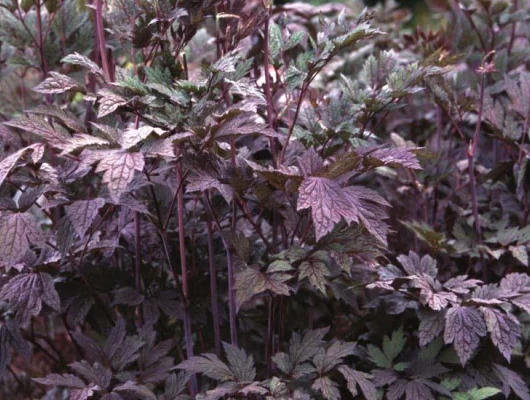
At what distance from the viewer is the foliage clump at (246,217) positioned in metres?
1.17

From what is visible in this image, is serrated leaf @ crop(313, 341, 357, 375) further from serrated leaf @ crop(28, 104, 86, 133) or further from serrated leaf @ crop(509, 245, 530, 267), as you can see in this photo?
serrated leaf @ crop(28, 104, 86, 133)

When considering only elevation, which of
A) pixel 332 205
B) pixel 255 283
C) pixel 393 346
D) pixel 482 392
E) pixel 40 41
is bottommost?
pixel 482 392

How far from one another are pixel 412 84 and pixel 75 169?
734 millimetres

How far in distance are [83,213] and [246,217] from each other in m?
0.39

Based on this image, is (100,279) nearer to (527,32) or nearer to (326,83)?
(326,83)

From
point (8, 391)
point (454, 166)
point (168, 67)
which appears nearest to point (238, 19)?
point (168, 67)

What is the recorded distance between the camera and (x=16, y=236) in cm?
111

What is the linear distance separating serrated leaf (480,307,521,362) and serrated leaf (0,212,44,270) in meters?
0.89

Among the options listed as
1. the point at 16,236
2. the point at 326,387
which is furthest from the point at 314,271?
the point at 16,236

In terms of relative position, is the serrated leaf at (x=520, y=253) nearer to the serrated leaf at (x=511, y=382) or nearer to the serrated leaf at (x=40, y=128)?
the serrated leaf at (x=511, y=382)

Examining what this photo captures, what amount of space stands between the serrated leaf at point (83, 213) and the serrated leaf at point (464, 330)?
728mm

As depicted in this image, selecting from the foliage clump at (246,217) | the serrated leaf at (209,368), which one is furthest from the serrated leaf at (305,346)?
the serrated leaf at (209,368)

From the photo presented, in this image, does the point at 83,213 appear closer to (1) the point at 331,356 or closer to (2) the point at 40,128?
(2) the point at 40,128

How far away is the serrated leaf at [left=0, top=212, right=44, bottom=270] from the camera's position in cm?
110
